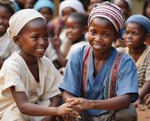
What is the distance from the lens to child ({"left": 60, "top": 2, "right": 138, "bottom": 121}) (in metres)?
4.00

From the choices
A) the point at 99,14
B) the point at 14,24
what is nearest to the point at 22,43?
the point at 14,24

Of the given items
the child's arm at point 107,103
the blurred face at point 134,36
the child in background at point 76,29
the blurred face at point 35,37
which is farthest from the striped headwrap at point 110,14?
the child in background at point 76,29

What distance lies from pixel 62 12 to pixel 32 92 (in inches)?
145

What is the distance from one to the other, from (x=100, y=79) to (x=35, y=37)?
66 centimetres

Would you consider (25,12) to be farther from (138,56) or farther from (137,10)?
(137,10)

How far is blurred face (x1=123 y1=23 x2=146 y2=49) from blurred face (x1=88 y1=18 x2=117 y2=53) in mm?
1404

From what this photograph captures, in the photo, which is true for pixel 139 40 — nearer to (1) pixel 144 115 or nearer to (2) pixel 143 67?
(2) pixel 143 67

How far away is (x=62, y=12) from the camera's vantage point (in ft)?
25.6

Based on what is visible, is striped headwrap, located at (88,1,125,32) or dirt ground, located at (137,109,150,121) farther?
dirt ground, located at (137,109,150,121)

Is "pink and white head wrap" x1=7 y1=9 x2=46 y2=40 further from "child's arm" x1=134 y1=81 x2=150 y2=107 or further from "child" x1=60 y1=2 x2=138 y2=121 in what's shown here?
"child's arm" x1=134 y1=81 x2=150 y2=107

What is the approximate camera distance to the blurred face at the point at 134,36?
547cm

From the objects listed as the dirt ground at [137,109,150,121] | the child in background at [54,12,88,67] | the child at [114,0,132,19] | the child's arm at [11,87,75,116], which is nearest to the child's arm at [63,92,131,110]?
the child's arm at [11,87,75,116]

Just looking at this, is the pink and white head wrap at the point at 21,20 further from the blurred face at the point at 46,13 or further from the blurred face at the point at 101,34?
the blurred face at the point at 46,13

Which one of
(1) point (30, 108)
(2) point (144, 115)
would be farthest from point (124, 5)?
(1) point (30, 108)
